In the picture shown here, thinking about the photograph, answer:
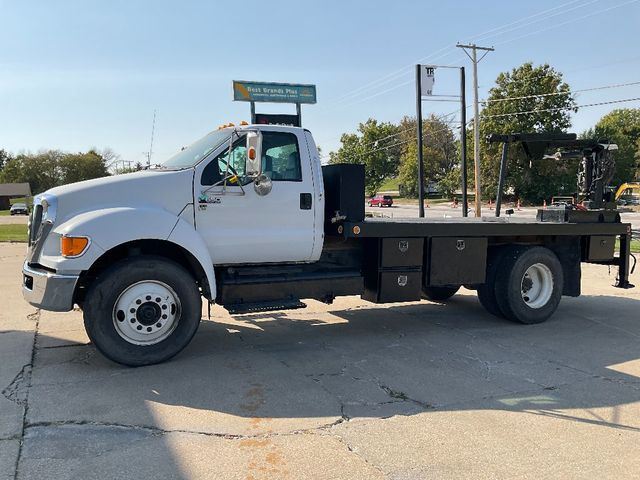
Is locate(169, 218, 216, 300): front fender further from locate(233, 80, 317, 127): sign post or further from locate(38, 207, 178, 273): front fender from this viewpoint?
locate(233, 80, 317, 127): sign post

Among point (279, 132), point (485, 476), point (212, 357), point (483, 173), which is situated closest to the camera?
point (485, 476)

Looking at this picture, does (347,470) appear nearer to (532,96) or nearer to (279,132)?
(279,132)

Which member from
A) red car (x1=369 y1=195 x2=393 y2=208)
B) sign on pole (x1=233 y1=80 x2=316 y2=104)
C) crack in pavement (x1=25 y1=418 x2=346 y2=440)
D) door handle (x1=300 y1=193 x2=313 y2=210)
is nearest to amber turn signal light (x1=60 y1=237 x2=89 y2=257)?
crack in pavement (x1=25 y1=418 x2=346 y2=440)

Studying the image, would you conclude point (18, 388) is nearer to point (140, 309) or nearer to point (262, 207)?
point (140, 309)

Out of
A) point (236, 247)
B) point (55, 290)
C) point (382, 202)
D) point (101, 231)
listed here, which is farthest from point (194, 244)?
point (382, 202)

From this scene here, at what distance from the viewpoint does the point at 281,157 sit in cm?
642

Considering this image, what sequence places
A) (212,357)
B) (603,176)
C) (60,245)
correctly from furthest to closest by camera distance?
(603,176) < (212,357) < (60,245)

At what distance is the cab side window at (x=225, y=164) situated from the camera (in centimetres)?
600

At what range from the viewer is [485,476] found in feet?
11.5

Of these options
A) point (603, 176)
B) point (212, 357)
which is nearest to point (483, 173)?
point (603, 176)

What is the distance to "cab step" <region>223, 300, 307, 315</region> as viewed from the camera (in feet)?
20.0

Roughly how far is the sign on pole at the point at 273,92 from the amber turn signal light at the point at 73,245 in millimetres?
10089

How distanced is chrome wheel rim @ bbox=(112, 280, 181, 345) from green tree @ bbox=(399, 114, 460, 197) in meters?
79.8

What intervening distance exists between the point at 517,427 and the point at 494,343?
263 cm
